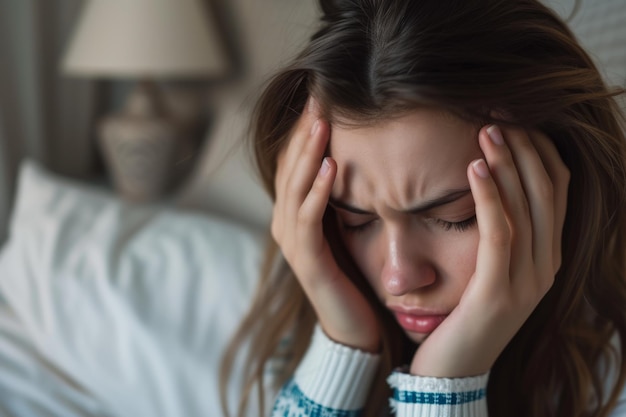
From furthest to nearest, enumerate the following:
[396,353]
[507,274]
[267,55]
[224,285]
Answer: [267,55]
[224,285]
[396,353]
[507,274]

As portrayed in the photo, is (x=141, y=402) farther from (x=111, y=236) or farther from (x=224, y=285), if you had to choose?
(x=111, y=236)

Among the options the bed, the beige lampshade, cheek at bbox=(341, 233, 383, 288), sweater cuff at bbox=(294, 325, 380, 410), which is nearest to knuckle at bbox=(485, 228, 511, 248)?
cheek at bbox=(341, 233, 383, 288)

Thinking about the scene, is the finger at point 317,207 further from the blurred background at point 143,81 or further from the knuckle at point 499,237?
the blurred background at point 143,81

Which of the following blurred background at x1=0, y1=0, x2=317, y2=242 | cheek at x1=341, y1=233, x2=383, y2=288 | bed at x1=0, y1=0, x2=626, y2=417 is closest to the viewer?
cheek at x1=341, y1=233, x2=383, y2=288

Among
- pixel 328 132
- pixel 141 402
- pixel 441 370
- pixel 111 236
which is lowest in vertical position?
pixel 141 402

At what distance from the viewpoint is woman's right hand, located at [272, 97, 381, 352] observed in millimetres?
581

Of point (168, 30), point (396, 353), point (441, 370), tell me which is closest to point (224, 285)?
point (396, 353)

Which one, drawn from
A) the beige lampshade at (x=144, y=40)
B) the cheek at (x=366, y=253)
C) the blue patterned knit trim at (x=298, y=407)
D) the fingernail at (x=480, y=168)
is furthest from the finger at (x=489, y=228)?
the beige lampshade at (x=144, y=40)

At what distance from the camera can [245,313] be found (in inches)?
37.9

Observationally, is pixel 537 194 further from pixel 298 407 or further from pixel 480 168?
pixel 298 407

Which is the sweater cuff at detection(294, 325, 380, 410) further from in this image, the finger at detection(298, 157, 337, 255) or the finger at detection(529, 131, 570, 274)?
the finger at detection(529, 131, 570, 274)

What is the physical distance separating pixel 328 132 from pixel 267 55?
0.90 meters

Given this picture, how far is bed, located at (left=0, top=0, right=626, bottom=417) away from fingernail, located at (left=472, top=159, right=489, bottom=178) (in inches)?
12.7

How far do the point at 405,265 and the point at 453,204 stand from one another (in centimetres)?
7
